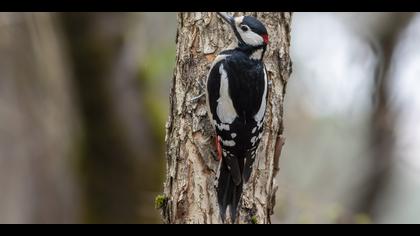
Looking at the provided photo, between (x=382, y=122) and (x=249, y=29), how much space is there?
385cm

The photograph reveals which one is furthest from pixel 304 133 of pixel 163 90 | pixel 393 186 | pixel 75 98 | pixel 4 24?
pixel 4 24

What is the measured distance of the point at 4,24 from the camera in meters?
6.62

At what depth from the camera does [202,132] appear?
3.36 m

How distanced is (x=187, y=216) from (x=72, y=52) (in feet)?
12.6

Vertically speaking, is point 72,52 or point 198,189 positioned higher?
point 72,52

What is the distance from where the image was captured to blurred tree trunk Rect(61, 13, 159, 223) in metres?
6.69

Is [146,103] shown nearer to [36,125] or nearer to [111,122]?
[111,122]

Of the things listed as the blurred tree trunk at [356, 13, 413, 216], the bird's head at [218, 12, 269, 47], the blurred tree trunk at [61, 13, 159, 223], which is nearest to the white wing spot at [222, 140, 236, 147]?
the bird's head at [218, 12, 269, 47]

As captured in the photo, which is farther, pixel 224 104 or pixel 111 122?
pixel 111 122

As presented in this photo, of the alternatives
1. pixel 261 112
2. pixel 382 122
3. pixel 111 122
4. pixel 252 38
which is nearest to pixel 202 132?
pixel 261 112

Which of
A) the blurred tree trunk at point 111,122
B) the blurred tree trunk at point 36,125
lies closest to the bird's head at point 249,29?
the blurred tree trunk at point 111,122

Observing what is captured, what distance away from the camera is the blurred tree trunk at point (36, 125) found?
22.7ft

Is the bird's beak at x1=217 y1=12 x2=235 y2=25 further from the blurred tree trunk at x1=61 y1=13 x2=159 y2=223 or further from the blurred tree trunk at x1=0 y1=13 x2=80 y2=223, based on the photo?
the blurred tree trunk at x1=0 y1=13 x2=80 y2=223
